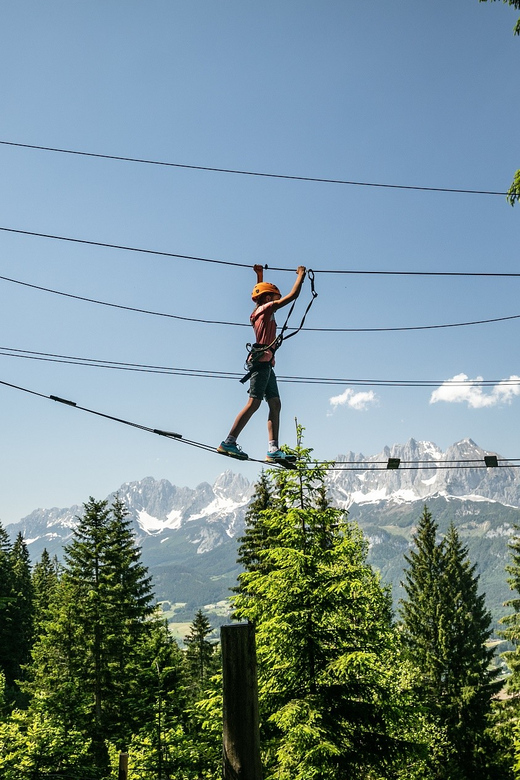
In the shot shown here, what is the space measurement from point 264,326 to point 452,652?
33.6 metres

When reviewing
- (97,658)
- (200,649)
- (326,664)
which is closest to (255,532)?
(97,658)

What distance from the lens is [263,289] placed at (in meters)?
7.25

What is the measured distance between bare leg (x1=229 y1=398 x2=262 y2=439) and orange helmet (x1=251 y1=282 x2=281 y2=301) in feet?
4.69

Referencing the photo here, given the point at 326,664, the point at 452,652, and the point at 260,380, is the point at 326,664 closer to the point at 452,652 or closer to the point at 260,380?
the point at 260,380

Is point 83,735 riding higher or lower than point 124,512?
lower

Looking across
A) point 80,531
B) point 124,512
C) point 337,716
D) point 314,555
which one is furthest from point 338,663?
point 124,512

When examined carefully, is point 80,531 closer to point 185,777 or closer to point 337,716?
point 185,777

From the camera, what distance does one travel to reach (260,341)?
7312 millimetres

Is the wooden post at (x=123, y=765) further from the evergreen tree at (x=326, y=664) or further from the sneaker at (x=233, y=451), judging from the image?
the evergreen tree at (x=326, y=664)

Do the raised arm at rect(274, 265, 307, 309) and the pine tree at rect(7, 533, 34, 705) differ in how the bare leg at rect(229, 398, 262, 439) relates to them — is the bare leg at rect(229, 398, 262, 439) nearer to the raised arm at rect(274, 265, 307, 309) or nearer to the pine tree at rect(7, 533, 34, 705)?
the raised arm at rect(274, 265, 307, 309)

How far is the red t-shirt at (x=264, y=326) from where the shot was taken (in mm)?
7211

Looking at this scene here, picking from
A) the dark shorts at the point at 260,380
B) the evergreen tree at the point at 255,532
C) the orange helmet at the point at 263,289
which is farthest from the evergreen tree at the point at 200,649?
the orange helmet at the point at 263,289

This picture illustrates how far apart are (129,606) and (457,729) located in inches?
807

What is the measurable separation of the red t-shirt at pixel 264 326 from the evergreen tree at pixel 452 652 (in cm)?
2905
